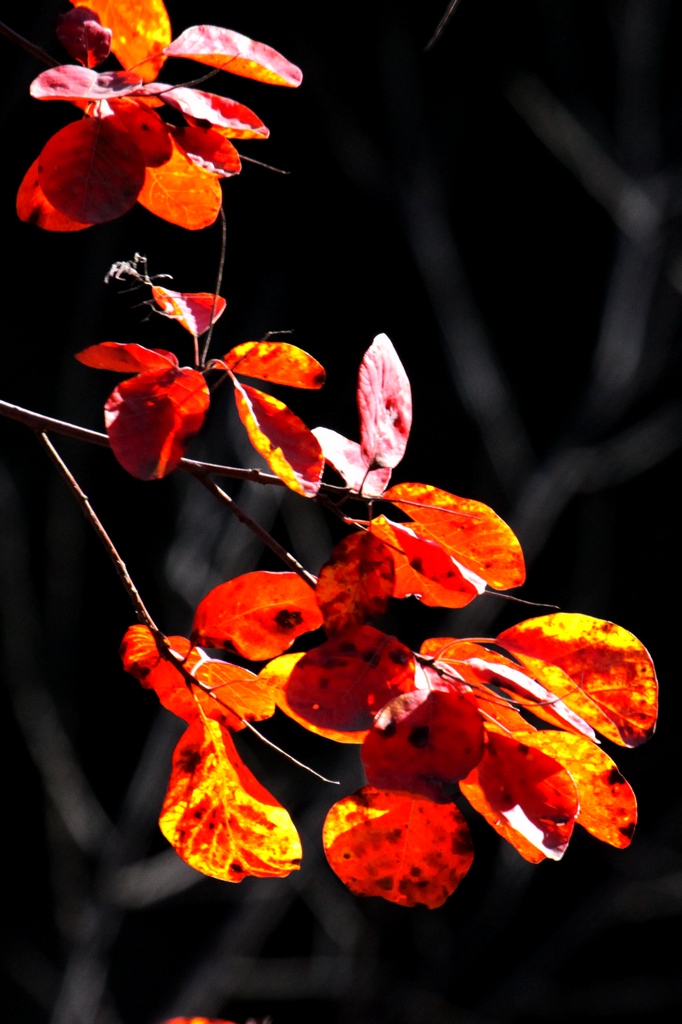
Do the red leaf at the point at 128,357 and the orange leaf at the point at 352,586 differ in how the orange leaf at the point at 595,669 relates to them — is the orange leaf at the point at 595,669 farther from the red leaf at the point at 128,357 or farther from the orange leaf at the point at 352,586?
the red leaf at the point at 128,357

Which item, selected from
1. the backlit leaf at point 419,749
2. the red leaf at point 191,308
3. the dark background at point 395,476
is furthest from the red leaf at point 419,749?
the dark background at point 395,476

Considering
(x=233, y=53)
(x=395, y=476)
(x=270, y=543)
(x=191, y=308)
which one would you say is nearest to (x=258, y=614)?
(x=270, y=543)

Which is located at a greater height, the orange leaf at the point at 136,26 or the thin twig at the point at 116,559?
the orange leaf at the point at 136,26

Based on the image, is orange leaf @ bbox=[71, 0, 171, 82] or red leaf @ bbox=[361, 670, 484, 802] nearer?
red leaf @ bbox=[361, 670, 484, 802]

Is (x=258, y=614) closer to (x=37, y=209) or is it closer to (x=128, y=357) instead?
(x=128, y=357)

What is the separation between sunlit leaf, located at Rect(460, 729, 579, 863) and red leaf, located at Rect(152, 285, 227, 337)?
244 millimetres

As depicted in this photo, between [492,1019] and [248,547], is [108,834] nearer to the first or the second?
[248,547]

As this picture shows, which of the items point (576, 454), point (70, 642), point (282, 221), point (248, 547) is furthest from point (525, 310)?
point (70, 642)

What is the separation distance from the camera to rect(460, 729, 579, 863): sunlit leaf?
418 millimetres

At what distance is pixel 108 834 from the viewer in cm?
205

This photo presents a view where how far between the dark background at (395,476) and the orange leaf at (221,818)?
146 centimetres

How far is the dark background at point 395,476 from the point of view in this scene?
2012 mm

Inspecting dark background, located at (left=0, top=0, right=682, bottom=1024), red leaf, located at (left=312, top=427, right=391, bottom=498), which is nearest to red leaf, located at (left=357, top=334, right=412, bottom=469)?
red leaf, located at (left=312, top=427, right=391, bottom=498)

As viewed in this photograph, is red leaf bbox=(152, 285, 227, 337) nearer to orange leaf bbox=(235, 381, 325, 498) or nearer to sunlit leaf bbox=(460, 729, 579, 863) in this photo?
orange leaf bbox=(235, 381, 325, 498)
